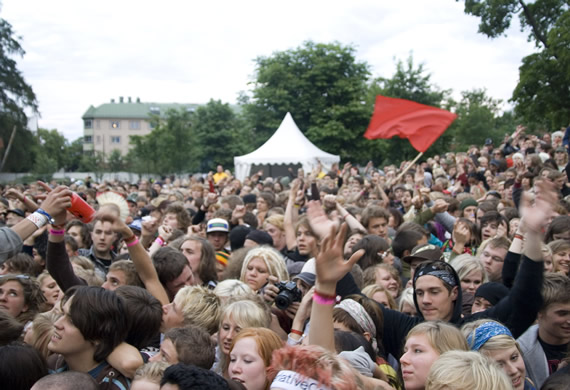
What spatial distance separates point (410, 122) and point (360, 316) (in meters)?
9.79

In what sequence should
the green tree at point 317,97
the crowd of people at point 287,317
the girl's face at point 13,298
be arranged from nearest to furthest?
1. the crowd of people at point 287,317
2. the girl's face at point 13,298
3. the green tree at point 317,97

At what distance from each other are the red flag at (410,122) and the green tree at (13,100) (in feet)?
108

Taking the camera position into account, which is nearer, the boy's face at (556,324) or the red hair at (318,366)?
the red hair at (318,366)

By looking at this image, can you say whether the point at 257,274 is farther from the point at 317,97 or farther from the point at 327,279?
the point at 317,97

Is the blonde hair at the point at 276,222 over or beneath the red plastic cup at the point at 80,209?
beneath

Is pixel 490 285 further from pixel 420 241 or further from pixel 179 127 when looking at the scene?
pixel 179 127

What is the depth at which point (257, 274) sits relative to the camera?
4.93 metres

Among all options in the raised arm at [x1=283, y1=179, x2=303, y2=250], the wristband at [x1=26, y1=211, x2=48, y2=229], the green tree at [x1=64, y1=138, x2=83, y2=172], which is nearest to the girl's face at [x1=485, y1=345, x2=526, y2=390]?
the wristband at [x1=26, y1=211, x2=48, y2=229]

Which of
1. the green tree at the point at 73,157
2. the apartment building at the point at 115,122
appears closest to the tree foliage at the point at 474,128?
the green tree at the point at 73,157

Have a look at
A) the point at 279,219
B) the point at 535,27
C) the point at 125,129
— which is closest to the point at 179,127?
the point at 535,27

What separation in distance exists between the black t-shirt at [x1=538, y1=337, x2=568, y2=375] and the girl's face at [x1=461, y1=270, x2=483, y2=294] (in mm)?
1060

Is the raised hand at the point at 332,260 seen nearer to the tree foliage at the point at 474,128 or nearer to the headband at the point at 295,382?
the headband at the point at 295,382

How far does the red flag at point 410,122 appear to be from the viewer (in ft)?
40.4

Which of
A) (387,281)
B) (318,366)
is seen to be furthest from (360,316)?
(387,281)
